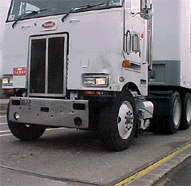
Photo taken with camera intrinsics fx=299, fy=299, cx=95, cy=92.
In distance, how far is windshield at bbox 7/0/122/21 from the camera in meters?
5.57

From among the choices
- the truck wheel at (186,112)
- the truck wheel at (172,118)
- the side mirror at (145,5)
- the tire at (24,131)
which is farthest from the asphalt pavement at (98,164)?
the side mirror at (145,5)

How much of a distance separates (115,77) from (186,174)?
6.63ft

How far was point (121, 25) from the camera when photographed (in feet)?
17.9

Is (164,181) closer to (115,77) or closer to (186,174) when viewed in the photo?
(186,174)

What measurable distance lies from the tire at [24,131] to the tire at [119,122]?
163 centimetres

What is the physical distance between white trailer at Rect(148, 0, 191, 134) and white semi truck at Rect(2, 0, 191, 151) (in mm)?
1340

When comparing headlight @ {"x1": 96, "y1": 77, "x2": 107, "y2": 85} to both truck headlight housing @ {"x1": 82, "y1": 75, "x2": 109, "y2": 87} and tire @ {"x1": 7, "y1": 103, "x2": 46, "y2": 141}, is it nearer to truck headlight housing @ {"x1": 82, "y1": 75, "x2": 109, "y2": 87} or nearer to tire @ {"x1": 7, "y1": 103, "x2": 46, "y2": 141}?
truck headlight housing @ {"x1": 82, "y1": 75, "x2": 109, "y2": 87}

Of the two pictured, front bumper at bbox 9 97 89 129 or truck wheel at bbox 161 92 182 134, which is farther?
truck wheel at bbox 161 92 182 134

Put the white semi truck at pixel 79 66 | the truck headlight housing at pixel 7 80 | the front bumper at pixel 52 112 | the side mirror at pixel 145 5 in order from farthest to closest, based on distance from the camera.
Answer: the truck headlight housing at pixel 7 80
the side mirror at pixel 145 5
the white semi truck at pixel 79 66
the front bumper at pixel 52 112

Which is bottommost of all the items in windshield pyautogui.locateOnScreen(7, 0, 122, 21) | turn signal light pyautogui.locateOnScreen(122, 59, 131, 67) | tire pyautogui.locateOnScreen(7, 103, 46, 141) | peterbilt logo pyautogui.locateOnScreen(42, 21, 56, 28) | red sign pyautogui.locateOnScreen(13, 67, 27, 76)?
tire pyautogui.locateOnScreen(7, 103, 46, 141)

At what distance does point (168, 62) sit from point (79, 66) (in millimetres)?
3339

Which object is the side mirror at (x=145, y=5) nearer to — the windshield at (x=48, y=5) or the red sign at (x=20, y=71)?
the windshield at (x=48, y=5)

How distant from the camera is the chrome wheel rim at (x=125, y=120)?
224 inches

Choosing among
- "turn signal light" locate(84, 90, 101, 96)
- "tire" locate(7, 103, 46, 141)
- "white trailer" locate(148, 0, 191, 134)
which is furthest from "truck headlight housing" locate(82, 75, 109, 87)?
"white trailer" locate(148, 0, 191, 134)
